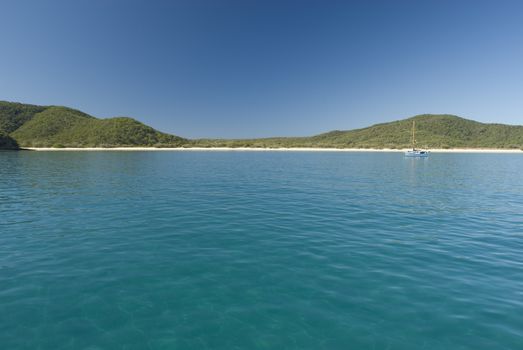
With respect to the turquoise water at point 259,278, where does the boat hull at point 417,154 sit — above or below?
above

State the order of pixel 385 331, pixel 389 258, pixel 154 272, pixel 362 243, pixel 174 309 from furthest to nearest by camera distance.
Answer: pixel 362 243 → pixel 389 258 → pixel 154 272 → pixel 174 309 → pixel 385 331

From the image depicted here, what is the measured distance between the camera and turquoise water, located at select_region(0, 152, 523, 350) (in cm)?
768

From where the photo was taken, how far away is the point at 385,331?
7824 millimetres

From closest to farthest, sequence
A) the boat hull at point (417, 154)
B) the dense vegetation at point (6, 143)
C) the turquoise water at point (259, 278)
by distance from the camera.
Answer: the turquoise water at point (259, 278) < the boat hull at point (417, 154) < the dense vegetation at point (6, 143)

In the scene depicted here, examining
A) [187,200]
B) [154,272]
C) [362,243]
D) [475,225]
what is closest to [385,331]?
[362,243]

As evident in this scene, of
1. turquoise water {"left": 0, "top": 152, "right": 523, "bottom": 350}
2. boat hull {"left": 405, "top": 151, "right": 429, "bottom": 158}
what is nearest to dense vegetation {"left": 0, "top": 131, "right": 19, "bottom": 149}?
turquoise water {"left": 0, "top": 152, "right": 523, "bottom": 350}

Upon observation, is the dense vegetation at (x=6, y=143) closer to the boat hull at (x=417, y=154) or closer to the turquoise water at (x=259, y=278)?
the turquoise water at (x=259, y=278)

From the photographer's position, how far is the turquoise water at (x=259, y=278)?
25.2ft

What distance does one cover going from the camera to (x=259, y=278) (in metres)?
11.1

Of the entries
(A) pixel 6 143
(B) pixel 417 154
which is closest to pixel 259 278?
(B) pixel 417 154

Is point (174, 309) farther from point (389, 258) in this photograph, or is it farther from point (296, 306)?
point (389, 258)

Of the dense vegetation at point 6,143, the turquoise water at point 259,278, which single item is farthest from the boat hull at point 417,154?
the dense vegetation at point 6,143

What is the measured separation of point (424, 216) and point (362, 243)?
9.76m

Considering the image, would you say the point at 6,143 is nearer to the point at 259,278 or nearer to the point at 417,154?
the point at 259,278
